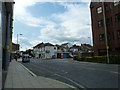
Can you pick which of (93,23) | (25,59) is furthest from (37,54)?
(93,23)

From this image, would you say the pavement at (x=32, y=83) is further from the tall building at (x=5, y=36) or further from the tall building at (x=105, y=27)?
the tall building at (x=105, y=27)

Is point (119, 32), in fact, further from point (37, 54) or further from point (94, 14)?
point (37, 54)

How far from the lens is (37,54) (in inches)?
3824

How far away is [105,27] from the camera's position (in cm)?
2830

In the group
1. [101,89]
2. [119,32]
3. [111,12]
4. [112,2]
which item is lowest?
[101,89]

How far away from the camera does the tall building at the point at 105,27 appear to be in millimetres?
29453

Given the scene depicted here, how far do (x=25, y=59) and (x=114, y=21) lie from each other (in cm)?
2433

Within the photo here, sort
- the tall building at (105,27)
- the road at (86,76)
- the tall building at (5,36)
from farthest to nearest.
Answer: the tall building at (105,27)
the tall building at (5,36)
the road at (86,76)

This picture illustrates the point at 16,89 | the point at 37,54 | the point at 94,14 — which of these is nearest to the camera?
the point at 16,89

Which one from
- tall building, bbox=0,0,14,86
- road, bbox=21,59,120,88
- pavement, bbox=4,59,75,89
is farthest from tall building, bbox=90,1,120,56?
pavement, bbox=4,59,75,89

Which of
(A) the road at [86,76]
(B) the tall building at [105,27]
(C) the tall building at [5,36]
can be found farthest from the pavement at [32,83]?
(B) the tall building at [105,27]

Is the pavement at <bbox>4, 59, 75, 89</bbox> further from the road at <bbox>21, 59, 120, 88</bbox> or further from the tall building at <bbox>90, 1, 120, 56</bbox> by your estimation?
the tall building at <bbox>90, 1, 120, 56</bbox>

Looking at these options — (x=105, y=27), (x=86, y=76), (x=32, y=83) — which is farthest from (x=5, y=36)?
(x=105, y=27)

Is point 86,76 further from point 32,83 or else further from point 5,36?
point 5,36
